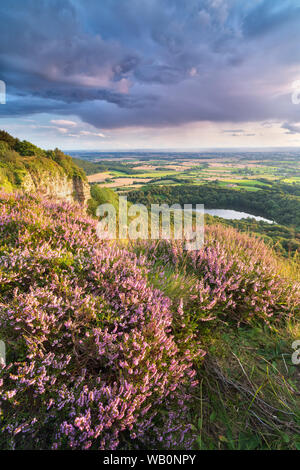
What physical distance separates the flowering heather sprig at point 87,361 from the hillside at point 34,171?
484 cm

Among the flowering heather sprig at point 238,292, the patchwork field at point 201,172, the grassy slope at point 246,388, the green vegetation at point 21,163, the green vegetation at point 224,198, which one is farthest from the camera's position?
the patchwork field at point 201,172

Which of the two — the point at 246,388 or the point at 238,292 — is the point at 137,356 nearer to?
the point at 246,388

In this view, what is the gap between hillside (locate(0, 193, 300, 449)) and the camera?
65.6 inches

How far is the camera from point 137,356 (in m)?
1.97

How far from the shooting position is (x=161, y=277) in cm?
331

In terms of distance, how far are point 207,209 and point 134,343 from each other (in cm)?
7434

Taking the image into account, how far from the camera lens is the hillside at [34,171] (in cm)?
1023

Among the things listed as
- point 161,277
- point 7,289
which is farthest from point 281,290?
point 7,289

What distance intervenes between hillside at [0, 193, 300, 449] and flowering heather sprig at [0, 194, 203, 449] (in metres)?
0.01

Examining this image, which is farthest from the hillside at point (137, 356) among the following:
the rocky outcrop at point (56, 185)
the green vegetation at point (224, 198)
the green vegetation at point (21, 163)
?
the green vegetation at point (224, 198)

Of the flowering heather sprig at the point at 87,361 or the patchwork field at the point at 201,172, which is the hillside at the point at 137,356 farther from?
the patchwork field at the point at 201,172

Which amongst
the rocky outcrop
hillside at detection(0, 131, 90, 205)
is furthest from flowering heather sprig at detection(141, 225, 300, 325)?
hillside at detection(0, 131, 90, 205)

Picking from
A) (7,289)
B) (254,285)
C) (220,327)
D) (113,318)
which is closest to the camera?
(113,318)

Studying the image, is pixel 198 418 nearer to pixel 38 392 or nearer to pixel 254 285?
pixel 38 392
